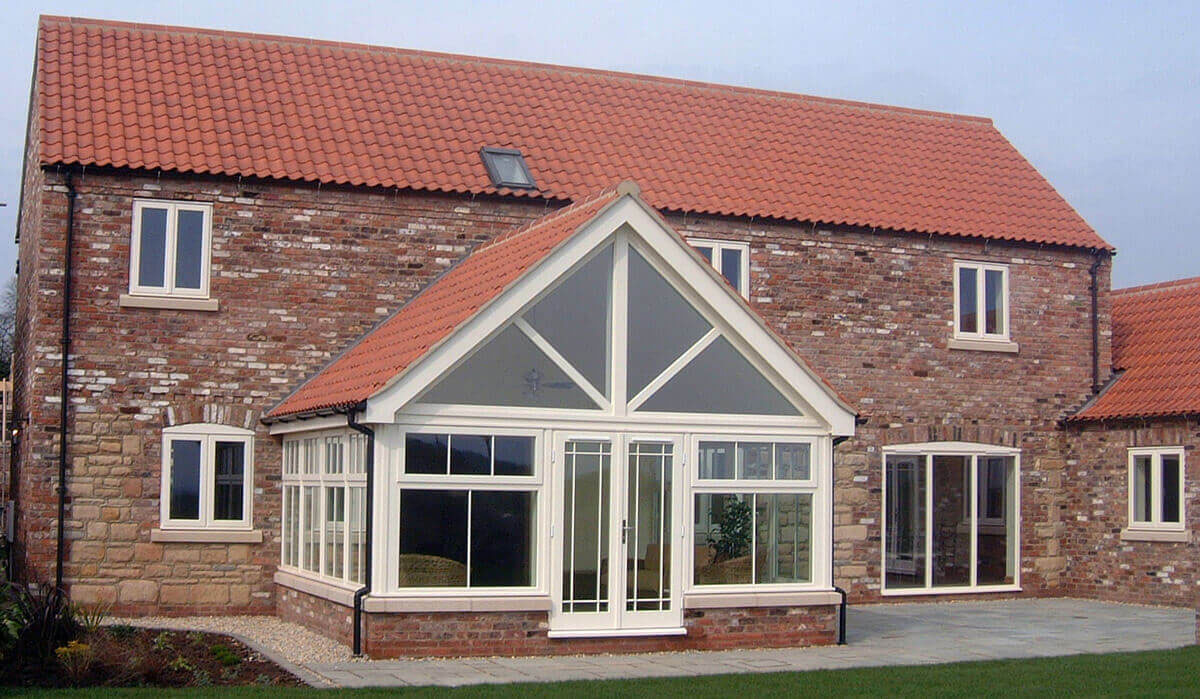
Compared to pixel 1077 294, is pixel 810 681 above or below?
below

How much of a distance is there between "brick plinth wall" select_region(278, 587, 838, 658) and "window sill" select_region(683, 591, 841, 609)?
7cm

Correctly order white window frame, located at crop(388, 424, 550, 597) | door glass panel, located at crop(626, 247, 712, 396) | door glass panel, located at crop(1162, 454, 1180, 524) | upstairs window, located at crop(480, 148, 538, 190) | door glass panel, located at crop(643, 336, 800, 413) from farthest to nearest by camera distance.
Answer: door glass panel, located at crop(1162, 454, 1180, 524)
upstairs window, located at crop(480, 148, 538, 190)
door glass panel, located at crop(643, 336, 800, 413)
door glass panel, located at crop(626, 247, 712, 396)
white window frame, located at crop(388, 424, 550, 597)

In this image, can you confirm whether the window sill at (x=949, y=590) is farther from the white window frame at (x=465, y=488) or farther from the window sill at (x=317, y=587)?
the window sill at (x=317, y=587)

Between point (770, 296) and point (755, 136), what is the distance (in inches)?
145

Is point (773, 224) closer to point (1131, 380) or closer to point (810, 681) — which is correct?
point (1131, 380)

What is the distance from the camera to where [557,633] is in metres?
15.9

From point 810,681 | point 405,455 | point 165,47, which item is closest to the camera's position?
point 810,681

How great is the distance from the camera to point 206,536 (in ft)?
64.8

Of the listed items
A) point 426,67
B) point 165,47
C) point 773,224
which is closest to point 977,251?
point 773,224

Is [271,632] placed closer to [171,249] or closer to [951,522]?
[171,249]

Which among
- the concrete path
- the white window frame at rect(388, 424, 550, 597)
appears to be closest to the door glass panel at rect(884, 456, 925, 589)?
the concrete path

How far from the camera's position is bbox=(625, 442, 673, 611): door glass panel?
53.9ft

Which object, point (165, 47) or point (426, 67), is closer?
point (165, 47)

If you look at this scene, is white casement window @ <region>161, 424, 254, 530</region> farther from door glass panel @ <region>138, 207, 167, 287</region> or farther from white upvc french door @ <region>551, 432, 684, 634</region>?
white upvc french door @ <region>551, 432, 684, 634</region>
